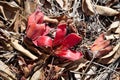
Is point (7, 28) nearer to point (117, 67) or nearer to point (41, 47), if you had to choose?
point (41, 47)

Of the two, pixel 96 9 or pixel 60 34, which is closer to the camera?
pixel 60 34

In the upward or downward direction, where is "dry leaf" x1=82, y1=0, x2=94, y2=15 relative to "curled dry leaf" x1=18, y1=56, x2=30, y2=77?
upward

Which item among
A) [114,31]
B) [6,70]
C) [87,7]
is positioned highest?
[87,7]

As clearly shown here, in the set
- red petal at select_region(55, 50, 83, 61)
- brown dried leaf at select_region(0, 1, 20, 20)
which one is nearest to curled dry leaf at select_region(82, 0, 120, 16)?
red petal at select_region(55, 50, 83, 61)

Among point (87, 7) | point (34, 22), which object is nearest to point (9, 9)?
point (34, 22)

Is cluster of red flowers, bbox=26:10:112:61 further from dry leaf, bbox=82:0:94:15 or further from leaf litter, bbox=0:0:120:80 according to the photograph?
dry leaf, bbox=82:0:94:15

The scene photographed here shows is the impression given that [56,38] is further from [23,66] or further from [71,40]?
[23,66]

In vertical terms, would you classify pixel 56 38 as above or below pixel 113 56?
above
